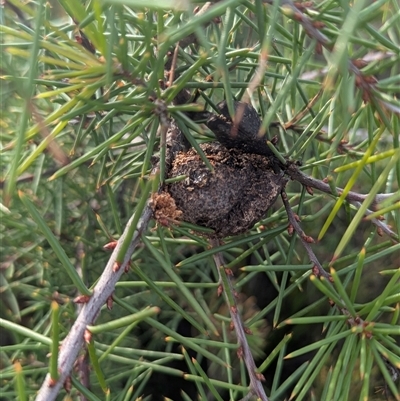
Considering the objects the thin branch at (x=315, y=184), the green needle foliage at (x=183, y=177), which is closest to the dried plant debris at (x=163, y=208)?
the green needle foliage at (x=183, y=177)

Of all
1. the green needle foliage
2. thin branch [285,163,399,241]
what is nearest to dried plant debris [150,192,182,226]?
the green needle foliage

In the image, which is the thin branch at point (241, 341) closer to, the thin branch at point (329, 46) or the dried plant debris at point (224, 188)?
the dried plant debris at point (224, 188)

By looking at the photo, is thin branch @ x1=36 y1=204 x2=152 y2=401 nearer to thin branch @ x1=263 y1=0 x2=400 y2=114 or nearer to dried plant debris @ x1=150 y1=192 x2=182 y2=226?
dried plant debris @ x1=150 y1=192 x2=182 y2=226

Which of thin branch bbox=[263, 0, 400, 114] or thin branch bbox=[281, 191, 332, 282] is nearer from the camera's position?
thin branch bbox=[263, 0, 400, 114]

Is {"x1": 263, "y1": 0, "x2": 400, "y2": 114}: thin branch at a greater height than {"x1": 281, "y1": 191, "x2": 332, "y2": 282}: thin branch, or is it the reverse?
{"x1": 263, "y1": 0, "x2": 400, "y2": 114}: thin branch

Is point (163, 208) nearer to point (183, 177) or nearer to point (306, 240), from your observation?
point (183, 177)

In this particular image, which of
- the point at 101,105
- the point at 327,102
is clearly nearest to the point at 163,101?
the point at 101,105
